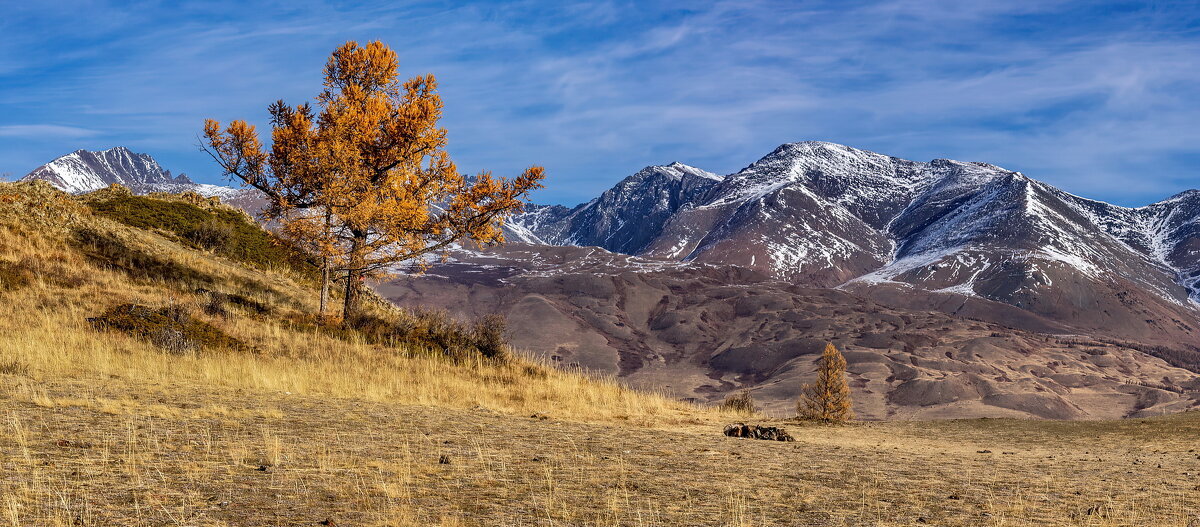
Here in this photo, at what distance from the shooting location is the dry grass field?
6.07m

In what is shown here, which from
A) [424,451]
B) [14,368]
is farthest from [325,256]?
[424,451]

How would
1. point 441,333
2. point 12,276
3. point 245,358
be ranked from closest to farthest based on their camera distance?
1. point 245,358
2. point 12,276
3. point 441,333

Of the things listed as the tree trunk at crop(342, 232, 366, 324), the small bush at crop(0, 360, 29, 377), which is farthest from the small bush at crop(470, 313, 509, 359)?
the small bush at crop(0, 360, 29, 377)

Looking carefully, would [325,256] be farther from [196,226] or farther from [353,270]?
[196,226]

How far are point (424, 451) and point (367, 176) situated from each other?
15.3 metres

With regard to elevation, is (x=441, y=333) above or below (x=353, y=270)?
below

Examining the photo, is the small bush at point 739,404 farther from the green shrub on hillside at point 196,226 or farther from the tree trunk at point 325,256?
the green shrub on hillside at point 196,226

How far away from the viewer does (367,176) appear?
2252 centimetres

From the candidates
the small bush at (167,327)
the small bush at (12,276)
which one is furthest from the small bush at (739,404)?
the small bush at (12,276)

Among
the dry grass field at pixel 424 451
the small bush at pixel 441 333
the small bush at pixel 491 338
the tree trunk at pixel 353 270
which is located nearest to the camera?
the dry grass field at pixel 424 451

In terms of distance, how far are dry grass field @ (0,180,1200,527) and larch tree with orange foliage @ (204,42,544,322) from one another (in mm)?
3456

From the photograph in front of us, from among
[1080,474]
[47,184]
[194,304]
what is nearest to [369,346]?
[194,304]

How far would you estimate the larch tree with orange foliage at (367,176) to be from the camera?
21.8 m

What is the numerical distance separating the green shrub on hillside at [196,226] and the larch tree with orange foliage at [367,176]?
6.75 m
